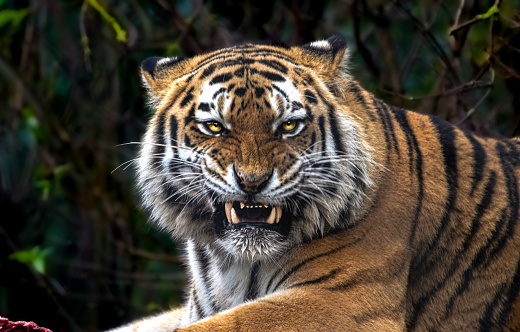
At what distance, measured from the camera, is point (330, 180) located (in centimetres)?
277

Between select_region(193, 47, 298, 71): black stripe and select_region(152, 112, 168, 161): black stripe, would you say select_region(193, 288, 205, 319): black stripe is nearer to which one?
select_region(152, 112, 168, 161): black stripe

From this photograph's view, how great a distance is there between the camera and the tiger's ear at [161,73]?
9.94 ft

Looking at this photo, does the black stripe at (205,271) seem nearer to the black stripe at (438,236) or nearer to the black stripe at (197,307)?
the black stripe at (197,307)

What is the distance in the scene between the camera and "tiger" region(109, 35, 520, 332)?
8.54 feet

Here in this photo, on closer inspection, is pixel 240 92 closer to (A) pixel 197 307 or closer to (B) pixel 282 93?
(B) pixel 282 93

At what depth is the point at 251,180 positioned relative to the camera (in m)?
2.50

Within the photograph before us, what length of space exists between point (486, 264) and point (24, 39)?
438cm

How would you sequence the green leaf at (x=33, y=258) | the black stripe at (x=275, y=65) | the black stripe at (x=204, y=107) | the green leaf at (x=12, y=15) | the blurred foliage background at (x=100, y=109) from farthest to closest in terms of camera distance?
1. the blurred foliage background at (x=100, y=109)
2. the green leaf at (x=12, y=15)
3. the green leaf at (x=33, y=258)
4. the black stripe at (x=275, y=65)
5. the black stripe at (x=204, y=107)

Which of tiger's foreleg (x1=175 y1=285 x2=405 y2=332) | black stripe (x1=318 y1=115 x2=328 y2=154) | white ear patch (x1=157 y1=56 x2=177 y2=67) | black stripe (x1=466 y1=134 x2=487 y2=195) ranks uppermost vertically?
white ear patch (x1=157 y1=56 x2=177 y2=67)

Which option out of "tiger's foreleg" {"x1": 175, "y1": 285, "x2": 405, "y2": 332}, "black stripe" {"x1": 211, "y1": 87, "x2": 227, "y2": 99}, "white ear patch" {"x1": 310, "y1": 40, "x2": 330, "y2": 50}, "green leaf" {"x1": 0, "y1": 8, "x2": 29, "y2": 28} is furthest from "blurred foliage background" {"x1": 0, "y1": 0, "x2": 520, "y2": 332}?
"tiger's foreleg" {"x1": 175, "y1": 285, "x2": 405, "y2": 332}

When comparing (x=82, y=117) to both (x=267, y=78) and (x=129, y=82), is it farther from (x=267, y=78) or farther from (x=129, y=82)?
(x=267, y=78)

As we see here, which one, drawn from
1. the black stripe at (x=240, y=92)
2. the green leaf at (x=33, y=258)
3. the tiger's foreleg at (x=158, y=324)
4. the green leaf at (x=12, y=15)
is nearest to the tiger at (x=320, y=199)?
the black stripe at (x=240, y=92)

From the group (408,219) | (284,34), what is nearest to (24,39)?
(284,34)

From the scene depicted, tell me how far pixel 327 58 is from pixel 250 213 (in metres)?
0.73
